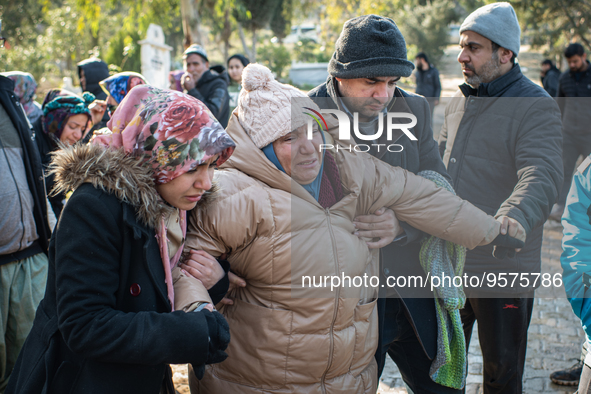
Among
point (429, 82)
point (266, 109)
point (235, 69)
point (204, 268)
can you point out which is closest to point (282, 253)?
point (204, 268)

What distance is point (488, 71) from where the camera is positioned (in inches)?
110

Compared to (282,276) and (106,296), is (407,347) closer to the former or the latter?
(282,276)

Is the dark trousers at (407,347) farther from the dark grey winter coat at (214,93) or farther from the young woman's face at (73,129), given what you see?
the dark grey winter coat at (214,93)

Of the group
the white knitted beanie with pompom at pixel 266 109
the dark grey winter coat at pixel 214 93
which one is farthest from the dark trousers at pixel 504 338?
the dark grey winter coat at pixel 214 93

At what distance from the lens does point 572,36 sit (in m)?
17.5

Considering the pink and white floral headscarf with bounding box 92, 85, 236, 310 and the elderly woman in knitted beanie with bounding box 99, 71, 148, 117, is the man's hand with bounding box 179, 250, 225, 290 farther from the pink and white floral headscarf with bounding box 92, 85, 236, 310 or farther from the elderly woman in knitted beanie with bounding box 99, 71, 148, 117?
the elderly woman in knitted beanie with bounding box 99, 71, 148, 117

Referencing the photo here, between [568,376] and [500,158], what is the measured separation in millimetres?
1731

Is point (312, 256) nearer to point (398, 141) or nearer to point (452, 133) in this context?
point (398, 141)

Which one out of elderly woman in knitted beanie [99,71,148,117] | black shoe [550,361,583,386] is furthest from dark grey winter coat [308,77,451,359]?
elderly woman in knitted beanie [99,71,148,117]

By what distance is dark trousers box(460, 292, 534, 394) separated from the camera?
267cm

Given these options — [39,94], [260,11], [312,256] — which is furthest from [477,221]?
[260,11]

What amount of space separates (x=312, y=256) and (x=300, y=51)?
26.1 m

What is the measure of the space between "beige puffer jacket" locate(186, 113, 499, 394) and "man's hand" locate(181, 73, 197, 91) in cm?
431

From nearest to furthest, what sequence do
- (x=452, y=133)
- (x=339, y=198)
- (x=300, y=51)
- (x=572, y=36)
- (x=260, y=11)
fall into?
(x=339, y=198), (x=452, y=133), (x=572, y=36), (x=260, y=11), (x=300, y=51)
